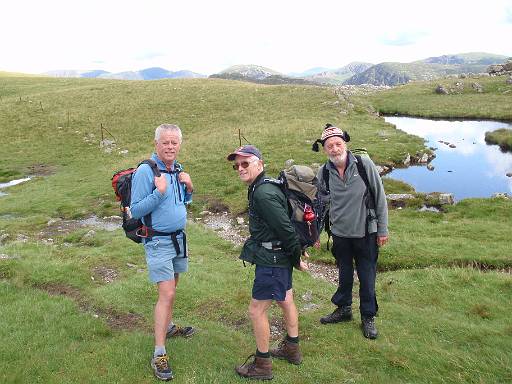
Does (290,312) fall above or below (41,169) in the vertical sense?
above

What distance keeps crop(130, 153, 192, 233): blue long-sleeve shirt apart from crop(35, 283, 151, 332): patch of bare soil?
325 centimetres

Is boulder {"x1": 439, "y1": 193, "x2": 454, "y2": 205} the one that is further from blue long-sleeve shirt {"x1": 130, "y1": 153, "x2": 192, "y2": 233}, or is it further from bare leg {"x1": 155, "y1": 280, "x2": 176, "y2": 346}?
bare leg {"x1": 155, "y1": 280, "x2": 176, "y2": 346}

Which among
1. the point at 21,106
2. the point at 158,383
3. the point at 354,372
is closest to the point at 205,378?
the point at 158,383

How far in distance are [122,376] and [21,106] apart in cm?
5907

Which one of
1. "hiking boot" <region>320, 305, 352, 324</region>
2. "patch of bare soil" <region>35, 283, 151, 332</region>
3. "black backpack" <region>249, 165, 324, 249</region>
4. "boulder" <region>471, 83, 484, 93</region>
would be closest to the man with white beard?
"hiking boot" <region>320, 305, 352, 324</region>

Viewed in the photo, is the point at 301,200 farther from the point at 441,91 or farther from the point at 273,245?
the point at 441,91

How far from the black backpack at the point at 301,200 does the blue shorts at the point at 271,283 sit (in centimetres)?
61

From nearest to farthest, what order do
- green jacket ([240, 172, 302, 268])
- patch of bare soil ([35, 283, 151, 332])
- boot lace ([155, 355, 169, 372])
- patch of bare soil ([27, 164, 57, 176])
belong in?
green jacket ([240, 172, 302, 268]) < boot lace ([155, 355, 169, 372]) < patch of bare soil ([35, 283, 151, 332]) < patch of bare soil ([27, 164, 57, 176])

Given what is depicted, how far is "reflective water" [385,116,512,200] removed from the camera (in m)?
26.7

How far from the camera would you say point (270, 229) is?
6.66 meters

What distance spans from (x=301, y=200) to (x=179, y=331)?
3.89 metres

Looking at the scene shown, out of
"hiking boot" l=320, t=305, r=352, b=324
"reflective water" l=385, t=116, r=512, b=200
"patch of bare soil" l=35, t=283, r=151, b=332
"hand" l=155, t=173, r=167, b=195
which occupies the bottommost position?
"reflective water" l=385, t=116, r=512, b=200

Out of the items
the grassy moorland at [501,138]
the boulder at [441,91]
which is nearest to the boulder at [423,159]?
the grassy moorland at [501,138]

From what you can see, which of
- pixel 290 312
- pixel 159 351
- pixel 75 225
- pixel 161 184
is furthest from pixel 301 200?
pixel 75 225
